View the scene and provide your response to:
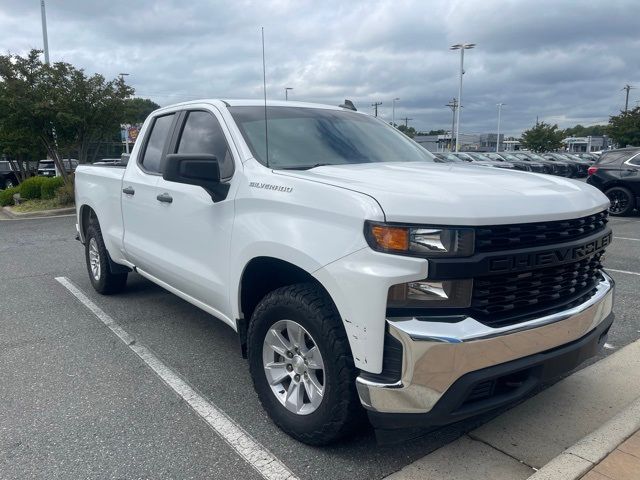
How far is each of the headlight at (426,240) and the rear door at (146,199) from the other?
2.33 m

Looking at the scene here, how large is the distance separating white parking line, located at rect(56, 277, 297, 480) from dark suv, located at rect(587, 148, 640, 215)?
37.1 ft

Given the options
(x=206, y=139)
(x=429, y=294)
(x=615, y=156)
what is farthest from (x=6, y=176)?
(x=429, y=294)

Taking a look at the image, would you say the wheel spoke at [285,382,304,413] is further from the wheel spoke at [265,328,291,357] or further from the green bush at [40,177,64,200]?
the green bush at [40,177,64,200]

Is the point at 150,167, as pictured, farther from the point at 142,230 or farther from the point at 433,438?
the point at 433,438

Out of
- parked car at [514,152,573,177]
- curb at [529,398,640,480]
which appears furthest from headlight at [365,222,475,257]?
parked car at [514,152,573,177]

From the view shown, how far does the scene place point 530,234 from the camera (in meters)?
2.54

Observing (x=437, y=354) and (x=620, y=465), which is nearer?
(x=437, y=354)

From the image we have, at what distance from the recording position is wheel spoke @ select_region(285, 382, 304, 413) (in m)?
3.00

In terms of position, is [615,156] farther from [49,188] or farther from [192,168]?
[49,188]

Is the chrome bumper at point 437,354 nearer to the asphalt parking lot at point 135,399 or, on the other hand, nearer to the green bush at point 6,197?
the asphalt parking lot at point 135,399

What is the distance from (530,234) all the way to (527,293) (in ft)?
0.92

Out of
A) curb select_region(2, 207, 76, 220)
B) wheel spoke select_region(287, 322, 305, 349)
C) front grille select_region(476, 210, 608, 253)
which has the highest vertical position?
front grille select_region(476, 210, 608, 253)

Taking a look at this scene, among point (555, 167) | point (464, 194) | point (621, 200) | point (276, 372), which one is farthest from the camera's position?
point (555, 167)

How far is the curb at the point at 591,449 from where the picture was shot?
259 centimetres
